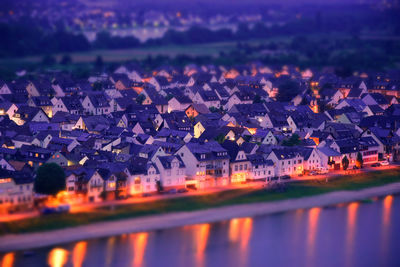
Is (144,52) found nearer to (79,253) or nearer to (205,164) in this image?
(205,164)

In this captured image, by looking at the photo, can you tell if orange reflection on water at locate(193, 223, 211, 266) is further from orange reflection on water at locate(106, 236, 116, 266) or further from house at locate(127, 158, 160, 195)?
house at locate(127, 158, 160, 195)

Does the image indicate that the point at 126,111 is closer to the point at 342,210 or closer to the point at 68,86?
the point at 68,86

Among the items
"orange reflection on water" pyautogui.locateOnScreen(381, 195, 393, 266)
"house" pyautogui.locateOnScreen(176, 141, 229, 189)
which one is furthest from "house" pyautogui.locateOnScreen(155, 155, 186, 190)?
"orange reflection on water" pyautogui.locateOnScreen(381, 195, 393, 266)

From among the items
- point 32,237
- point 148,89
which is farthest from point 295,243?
point 148,89

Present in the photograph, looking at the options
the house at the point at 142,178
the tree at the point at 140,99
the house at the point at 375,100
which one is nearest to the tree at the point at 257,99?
the house at the point at 375,100

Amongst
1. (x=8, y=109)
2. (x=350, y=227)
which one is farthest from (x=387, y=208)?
(x=8, y=109)
